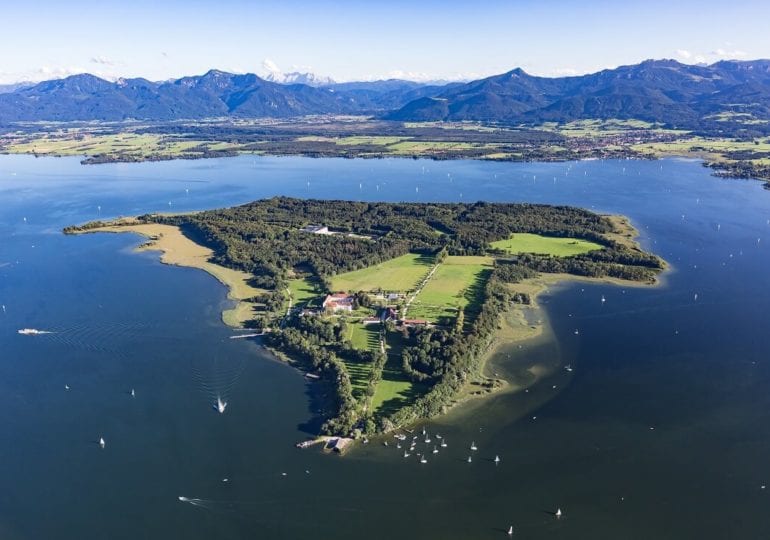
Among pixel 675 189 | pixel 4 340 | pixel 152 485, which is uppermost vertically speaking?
pixel 675 189

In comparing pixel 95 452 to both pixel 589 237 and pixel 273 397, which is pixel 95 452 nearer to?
pixel 273 397

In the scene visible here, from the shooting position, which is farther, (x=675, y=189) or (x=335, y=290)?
(x=675, y=189)

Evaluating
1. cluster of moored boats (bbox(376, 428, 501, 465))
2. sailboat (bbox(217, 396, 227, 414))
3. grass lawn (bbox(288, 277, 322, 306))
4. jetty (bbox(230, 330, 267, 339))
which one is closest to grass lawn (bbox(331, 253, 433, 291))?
grass lawn (bbox(288, 277, 322, 306))

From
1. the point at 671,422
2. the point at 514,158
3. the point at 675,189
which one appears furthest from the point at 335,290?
the point at 514,158

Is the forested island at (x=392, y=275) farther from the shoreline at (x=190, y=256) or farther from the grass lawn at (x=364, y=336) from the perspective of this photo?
the shoreline at (x=190, y=256)

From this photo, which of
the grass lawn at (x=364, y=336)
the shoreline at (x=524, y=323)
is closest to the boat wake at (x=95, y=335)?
the grass lawn at (x=364, y=336)

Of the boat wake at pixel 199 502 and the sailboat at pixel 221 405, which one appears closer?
the boat wake at pixel 199 502

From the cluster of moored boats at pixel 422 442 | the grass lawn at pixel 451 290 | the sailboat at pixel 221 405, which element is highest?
the grass lawn at pixel 451 290
